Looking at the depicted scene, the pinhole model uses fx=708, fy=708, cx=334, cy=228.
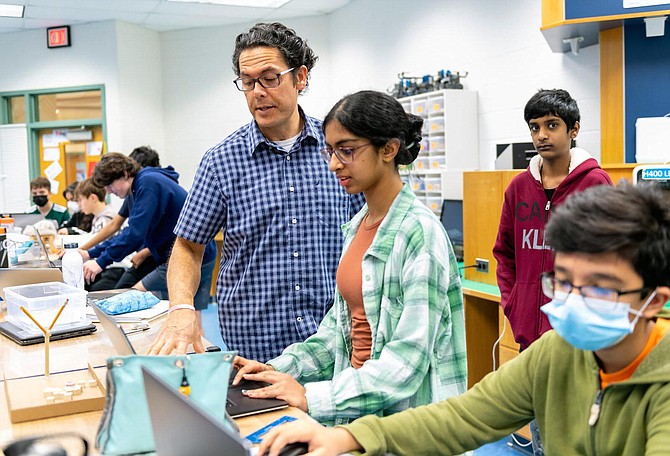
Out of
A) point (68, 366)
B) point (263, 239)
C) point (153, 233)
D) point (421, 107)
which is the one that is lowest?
point (68, 366)

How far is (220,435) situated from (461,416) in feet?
2.00

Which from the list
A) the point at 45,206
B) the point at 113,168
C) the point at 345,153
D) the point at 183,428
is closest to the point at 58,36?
the point at 45,206

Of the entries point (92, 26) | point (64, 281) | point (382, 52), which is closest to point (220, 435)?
point (64, 281)

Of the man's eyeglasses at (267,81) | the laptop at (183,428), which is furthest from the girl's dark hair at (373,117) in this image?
the laptop at (183,428)

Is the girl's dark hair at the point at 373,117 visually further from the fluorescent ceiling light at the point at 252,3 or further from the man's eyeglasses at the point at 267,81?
the fluorescent ceiling light at the point at 252,3

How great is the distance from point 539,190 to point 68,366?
6.00 ft

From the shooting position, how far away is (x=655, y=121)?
336 cm

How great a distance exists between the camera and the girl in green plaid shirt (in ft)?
4.85

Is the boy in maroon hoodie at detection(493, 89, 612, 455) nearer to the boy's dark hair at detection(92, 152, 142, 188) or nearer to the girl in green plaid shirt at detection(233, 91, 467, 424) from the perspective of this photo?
the girl in green plaid shirt at detection(233, 91, 467, 424)

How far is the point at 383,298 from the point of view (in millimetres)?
1552

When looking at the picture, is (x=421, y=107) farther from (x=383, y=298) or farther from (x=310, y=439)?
(x=310, y=439)

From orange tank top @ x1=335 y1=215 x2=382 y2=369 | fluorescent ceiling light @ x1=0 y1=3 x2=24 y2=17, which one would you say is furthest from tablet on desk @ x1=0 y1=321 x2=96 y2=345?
fluorescent ceiling light @ x1=0 y1=3 x2=24 y2=17

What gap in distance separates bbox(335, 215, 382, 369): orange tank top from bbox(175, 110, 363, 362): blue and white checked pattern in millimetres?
438

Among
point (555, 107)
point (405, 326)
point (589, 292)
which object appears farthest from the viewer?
point (555, 107)
